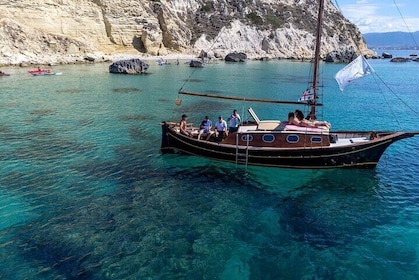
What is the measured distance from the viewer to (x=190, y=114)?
124 feet

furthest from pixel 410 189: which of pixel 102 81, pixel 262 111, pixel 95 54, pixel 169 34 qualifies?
pixel 169 34

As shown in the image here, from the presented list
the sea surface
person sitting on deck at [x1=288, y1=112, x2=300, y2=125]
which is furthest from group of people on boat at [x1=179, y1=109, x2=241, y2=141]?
person sitting on deck at [x1=288, y1=112, x2=300, y2=125]

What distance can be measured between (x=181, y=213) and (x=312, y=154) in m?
9.54

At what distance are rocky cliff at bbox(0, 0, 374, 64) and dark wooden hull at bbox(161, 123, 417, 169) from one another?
256 ft

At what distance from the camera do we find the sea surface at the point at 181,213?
1221cm

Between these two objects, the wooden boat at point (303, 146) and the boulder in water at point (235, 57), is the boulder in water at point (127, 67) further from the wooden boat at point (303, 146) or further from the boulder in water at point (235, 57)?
the wooden boat at point (303, 146)

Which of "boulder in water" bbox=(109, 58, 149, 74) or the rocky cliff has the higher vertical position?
the rocky cliff

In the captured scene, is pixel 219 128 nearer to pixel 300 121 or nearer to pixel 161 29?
pixel 300 121

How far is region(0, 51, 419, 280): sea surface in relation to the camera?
40.1 feet

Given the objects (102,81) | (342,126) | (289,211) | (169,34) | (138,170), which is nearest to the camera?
(289,211)

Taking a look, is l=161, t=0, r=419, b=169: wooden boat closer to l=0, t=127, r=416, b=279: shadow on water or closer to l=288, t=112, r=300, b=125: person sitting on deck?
l=288, t=112, r=300, b=125: person sitting on deck

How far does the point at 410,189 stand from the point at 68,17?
94910mm

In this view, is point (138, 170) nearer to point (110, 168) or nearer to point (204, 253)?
point (110, 168)

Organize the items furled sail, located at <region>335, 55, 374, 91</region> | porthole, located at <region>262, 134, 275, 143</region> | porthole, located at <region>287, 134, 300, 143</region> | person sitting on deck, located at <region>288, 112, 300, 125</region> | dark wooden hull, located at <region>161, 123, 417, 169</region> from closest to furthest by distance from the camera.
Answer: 1. dark wooden hull, located at <region>161, 123, 417, 169</region>
2. porthole, located at <region>287, 134, 300, 143</region>
3. furled sail, located at <region>335, 55, 374, 91</region>
4. porthole, located at <region>262, 134, 275, 143</region>
5. person sitting on deck, located at <region>288, 112, 300, 125</region>
